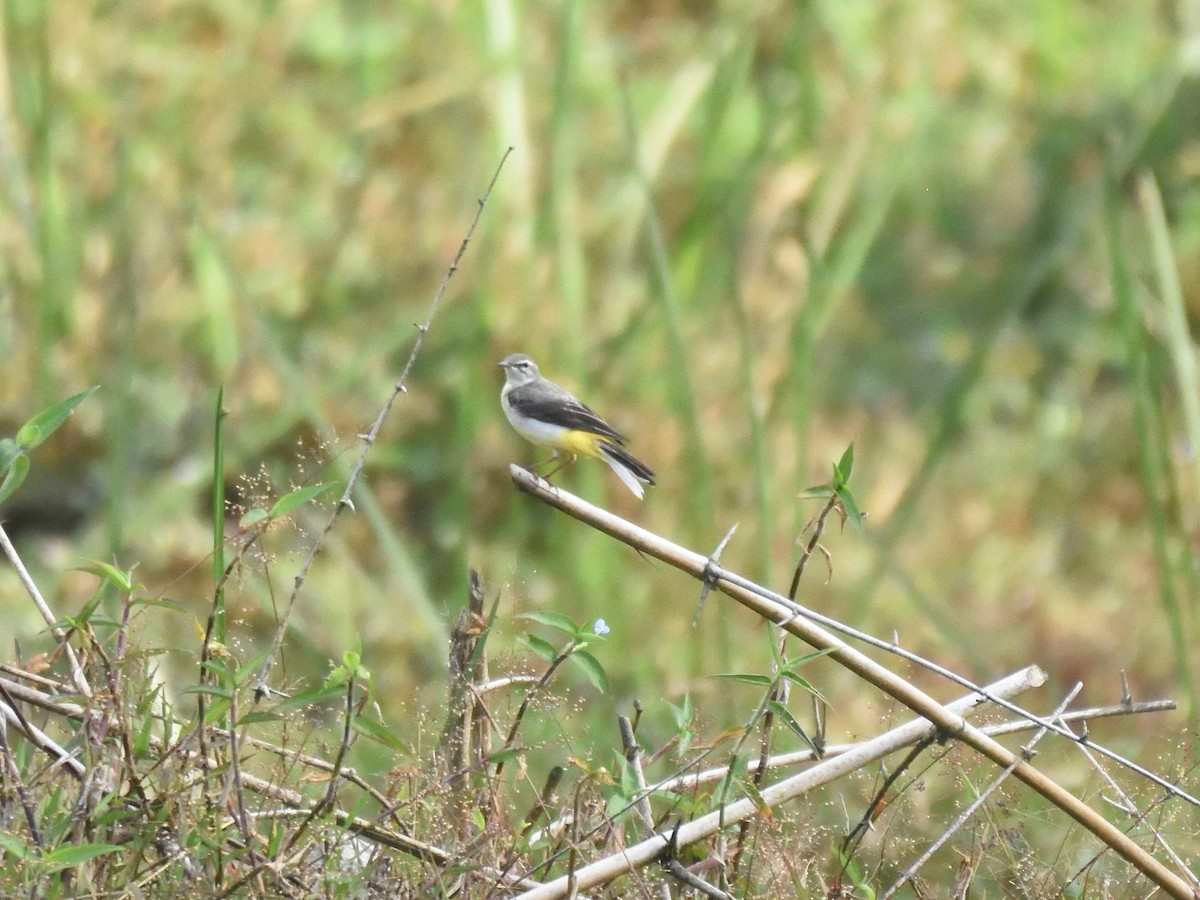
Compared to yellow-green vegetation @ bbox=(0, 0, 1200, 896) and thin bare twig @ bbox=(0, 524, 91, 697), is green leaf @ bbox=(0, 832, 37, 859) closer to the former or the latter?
thin bare twig @ bbox=(0, 524, 91, 697)

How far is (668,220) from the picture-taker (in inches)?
203

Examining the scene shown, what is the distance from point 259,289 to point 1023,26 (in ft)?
9.45

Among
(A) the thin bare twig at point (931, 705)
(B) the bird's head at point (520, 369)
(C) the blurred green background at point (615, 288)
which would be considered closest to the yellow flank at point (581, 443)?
(C) the blurred green background at point (615, 288)

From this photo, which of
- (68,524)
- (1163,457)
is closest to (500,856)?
(1163,457)

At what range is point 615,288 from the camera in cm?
470

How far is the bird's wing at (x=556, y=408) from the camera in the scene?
2.76 meters

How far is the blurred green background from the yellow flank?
0.31 meters

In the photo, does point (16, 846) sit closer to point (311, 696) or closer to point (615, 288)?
point (311, 696)

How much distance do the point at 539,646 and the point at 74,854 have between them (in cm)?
43

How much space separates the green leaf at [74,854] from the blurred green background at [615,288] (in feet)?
5.56

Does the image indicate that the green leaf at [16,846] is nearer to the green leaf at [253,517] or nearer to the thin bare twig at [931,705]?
the green leaf at [253,517]

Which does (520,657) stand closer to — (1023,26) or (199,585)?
(199,585)

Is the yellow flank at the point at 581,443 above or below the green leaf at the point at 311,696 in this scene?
below

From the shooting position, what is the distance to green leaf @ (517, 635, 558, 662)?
148 cm
